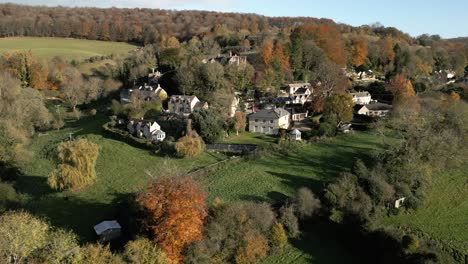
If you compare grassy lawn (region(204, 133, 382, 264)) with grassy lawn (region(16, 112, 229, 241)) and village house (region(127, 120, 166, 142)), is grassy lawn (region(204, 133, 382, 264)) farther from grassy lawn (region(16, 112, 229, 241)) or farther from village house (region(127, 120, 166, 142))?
village house (region(127, 120, 166, 142))

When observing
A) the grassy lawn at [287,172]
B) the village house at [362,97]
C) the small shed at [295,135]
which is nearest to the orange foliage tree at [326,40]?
the village house at [362,97]

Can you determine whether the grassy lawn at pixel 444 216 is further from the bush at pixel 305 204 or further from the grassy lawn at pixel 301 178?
the grassy lawn at pixel 301 178

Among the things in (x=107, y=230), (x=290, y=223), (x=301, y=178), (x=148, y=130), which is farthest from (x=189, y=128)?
(x=290, y=223)

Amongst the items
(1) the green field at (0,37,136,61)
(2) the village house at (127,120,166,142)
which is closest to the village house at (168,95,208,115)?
(2) the village house at (127,120,166,142)

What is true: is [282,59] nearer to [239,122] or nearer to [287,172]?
[239,122]

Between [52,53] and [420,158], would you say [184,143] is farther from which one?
[52,53]

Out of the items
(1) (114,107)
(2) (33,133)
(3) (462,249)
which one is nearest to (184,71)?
(1) (114,107)
